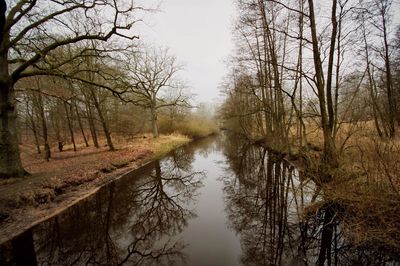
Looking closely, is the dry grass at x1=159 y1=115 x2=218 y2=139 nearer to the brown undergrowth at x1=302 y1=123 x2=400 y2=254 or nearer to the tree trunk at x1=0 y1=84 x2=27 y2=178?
the tree trunk at x1=0 y1=84 x2=27 y2=178

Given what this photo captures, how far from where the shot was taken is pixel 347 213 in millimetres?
5438

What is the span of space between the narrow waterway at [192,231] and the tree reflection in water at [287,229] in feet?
0.06

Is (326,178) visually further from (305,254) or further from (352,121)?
(305,254)

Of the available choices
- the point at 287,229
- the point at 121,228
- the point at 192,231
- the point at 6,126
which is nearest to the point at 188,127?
the point at 6,126

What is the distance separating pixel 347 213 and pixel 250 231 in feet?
7.65

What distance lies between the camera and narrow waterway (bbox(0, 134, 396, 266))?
4.81 meters

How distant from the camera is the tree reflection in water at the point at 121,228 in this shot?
16.5 feet

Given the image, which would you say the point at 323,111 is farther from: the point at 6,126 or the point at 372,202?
the point at 6,126

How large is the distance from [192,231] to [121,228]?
198 centimetres

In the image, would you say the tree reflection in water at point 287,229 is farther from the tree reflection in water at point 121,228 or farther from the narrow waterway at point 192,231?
the tree reflection in water at point 121,228

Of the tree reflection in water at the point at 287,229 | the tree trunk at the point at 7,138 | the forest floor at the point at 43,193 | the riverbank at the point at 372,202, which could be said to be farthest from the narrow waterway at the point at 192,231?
the tree trunk at the point at 7,138

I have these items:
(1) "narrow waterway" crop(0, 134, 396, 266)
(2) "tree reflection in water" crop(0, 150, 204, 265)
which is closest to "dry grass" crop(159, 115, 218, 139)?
(2) "tree reflection in water" crop(0, 150, 204, 265)

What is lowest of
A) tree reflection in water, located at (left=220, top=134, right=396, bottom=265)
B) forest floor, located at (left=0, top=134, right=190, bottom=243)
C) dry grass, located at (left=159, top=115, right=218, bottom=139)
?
tree reflection in water, located at (left=220, top=134, right=396, bottom=265)

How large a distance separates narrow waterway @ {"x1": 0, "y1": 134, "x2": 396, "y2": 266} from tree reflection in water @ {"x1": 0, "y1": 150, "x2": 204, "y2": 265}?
0.02m
